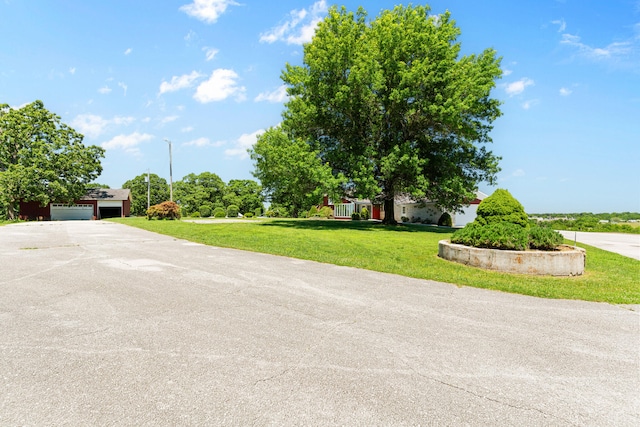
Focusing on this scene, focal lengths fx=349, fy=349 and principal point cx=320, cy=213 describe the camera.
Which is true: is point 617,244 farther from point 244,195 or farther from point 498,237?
point 244,195

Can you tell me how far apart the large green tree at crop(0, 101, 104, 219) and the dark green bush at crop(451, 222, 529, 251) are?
4198cm

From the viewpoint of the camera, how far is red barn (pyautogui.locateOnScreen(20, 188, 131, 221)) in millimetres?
41812

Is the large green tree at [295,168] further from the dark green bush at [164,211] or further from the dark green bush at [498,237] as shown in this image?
the dark green bush at [164,211]

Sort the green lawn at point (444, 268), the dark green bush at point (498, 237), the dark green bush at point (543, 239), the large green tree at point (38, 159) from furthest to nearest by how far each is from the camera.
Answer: the large green tree at point (38, 159) < the dark green bush at point (543, 239) < the dark green bush at point (498, 237) < the green lawn at point (444, 268)

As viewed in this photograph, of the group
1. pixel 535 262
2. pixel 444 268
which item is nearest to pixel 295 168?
pixel 444 268

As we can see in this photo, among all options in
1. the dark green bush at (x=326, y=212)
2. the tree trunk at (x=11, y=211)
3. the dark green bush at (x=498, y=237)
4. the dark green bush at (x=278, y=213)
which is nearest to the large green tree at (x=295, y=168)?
the dark green bush at (x=498, y=237)

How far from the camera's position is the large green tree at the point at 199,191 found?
2180 inches

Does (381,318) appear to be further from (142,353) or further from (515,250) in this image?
(515,250)

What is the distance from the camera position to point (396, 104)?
21406mm

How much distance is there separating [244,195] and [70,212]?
2264 cm

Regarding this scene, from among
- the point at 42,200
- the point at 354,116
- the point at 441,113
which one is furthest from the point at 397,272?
the point at 42,200

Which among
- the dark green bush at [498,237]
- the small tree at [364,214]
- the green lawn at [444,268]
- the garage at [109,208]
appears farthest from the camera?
the garage at [109,208]

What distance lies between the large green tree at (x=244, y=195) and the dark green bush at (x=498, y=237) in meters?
44.4

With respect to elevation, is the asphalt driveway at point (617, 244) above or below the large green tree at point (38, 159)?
below
